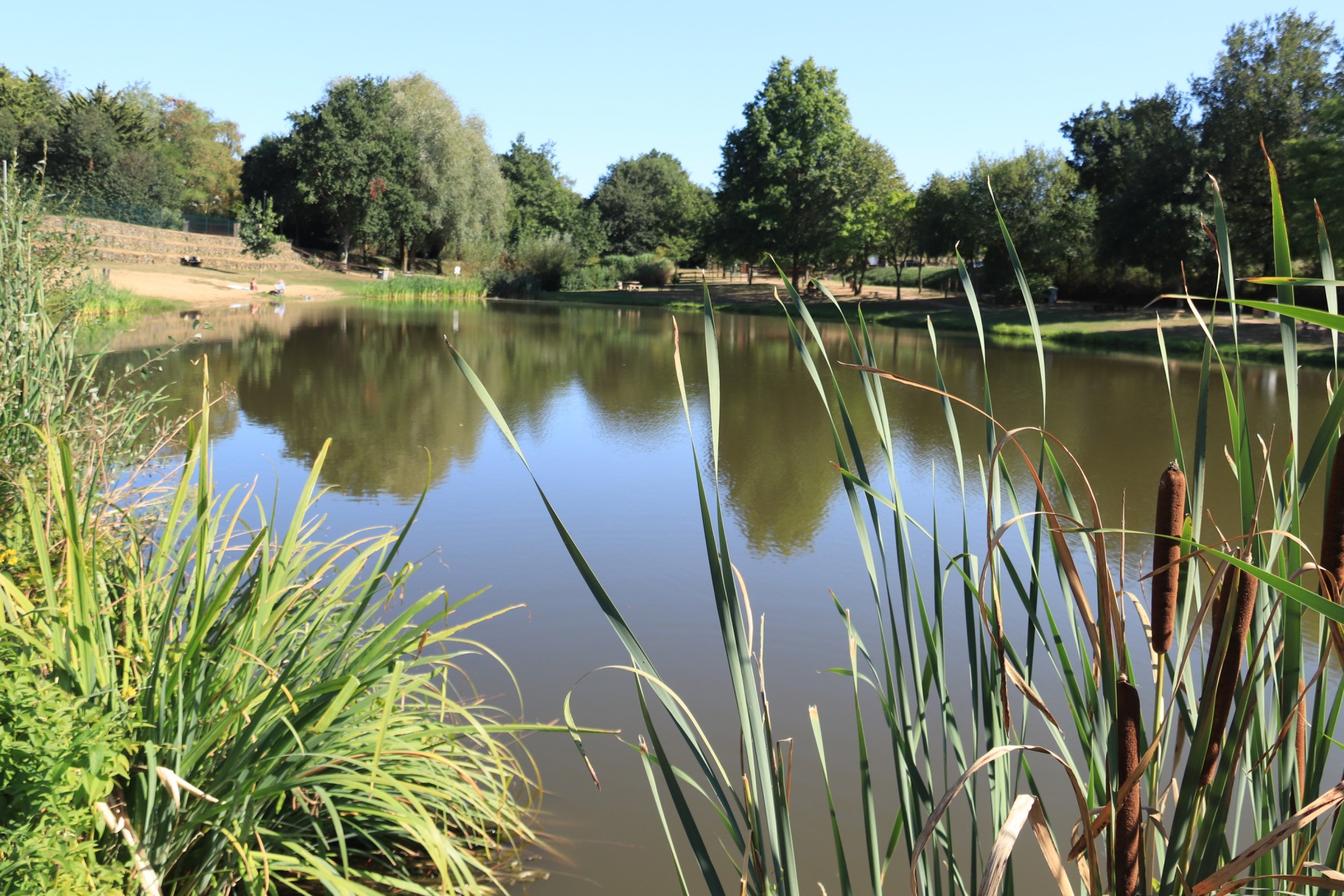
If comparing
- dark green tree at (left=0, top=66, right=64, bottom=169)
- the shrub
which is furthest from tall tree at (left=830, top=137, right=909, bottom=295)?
dark green tree at (left=0, top=66, right=64, bottom=169)

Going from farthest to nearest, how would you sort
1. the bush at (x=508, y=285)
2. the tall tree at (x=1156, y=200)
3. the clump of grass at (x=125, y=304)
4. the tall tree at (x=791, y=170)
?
the bush at (x=508, y=285)
the tall tree at (x=791, y=170)
the tall tree at (x=1156, y=200)
the clump of grass at (x=125, y=304)

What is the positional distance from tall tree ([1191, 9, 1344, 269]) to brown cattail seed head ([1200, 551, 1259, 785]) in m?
28.5

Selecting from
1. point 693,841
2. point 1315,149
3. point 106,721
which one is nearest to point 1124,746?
point 693,841

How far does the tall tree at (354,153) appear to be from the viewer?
129ft

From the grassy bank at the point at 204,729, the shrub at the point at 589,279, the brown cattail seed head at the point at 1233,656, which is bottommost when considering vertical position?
the grassy bank at the point at 204,729

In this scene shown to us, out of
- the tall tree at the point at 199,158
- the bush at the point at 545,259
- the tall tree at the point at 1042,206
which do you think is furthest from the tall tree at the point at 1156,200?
the tall tree at the point at 199,158

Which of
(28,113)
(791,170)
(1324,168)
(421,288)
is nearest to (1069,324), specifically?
(1324,168)

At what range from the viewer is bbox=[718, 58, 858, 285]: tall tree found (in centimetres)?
3781

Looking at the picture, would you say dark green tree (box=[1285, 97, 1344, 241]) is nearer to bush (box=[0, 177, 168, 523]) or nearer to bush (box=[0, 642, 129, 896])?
bush (box=[0, 177, 168, 523])

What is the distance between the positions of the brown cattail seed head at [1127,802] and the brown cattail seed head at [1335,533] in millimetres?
163

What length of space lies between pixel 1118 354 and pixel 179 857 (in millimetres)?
21575

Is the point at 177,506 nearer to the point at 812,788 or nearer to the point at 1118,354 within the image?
the point at 812,788

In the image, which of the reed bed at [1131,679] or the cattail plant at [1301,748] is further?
the cattail plant at [1301,748]

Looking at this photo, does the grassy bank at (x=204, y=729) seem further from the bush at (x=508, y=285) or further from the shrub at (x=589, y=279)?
the shrub at (x=589, y=279)
